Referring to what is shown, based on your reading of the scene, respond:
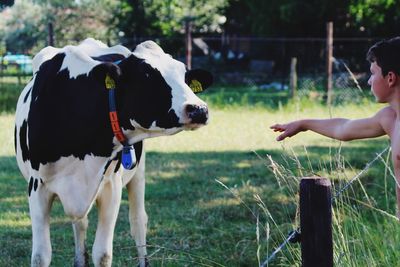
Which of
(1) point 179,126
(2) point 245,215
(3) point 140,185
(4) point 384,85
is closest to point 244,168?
(2) point 245,215

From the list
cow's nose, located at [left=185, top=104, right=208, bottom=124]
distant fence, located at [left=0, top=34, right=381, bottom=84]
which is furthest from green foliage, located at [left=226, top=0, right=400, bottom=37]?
cow's nose, located at [left=185, top=104, right=208, bottom=124]

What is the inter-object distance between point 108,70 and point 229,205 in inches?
126

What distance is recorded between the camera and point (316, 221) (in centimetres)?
265

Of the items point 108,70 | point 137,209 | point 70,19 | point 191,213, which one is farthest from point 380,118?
point 70,19

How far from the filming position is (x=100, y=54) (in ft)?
15.6

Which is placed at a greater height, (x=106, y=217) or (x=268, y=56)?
(x=106, y=217)

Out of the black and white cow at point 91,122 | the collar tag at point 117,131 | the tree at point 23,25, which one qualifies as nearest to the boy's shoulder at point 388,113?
the black and white cow at point 91,122

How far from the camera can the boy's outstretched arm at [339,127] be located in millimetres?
3381

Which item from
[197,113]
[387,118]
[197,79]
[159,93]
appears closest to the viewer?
[387,118]

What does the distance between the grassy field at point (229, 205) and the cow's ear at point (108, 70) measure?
2.91ft

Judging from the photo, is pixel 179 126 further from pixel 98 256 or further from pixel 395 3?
pixel 395 3

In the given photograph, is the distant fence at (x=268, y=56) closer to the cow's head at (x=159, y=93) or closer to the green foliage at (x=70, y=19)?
the green foliage at (x=70, y=19)

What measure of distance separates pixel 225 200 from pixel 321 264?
460 cm

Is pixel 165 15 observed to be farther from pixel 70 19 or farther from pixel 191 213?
pixel 191 213
